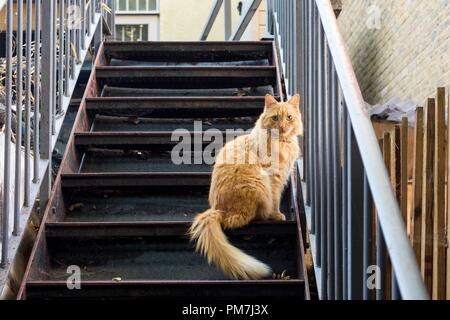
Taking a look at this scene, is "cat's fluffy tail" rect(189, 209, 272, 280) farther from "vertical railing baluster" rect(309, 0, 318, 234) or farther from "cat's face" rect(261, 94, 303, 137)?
"cat's face" rect(261, 94, 303, 137)

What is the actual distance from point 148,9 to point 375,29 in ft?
20.2

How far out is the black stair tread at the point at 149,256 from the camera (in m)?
2.76

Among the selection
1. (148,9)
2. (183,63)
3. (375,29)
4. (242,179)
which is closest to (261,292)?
(242,179)

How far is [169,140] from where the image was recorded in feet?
11.7

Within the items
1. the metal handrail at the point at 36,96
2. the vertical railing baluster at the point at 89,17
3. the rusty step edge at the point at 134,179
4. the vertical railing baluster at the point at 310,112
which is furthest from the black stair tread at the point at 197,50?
the vertical railing baluster at the point at 310,112

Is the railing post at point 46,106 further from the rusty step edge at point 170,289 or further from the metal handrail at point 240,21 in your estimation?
the metal handrail at point 240,21

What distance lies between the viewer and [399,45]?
516cm

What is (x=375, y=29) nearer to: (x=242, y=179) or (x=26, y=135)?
(x=242, y=179)

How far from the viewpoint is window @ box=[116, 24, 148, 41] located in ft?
37.0

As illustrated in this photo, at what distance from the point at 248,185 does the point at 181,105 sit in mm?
1112

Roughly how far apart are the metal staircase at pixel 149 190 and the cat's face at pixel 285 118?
26cm

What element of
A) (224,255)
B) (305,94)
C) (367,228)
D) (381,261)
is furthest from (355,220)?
(305,94)

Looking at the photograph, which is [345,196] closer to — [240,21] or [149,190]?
[149,190]

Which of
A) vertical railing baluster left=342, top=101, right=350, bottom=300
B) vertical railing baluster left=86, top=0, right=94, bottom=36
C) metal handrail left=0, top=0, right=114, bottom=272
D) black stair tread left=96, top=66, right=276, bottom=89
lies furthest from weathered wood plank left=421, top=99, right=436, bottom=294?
vertical railing baluster left=86, top=0, right=94, bottom=36
